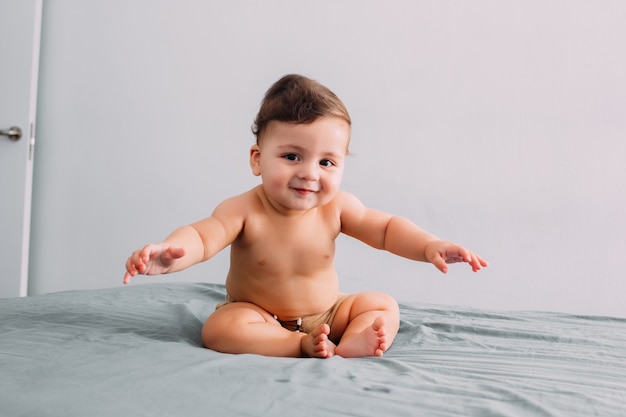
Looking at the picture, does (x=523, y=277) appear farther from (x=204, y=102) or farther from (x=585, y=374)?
(x=585, y=374)

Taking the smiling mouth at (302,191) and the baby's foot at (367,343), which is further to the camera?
the smiling mouth at (302,191)

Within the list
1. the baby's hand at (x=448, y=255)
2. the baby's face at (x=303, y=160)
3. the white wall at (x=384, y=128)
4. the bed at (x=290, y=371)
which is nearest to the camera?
the bed at (x=290, y=371)

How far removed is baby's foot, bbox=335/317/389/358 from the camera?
1129 mm

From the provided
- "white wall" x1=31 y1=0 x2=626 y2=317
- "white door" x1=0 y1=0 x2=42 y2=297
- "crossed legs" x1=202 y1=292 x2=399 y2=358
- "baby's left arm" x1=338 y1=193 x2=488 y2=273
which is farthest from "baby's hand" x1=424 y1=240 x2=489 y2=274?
"white door" x1=0 y1=0 x2=42 y2=297

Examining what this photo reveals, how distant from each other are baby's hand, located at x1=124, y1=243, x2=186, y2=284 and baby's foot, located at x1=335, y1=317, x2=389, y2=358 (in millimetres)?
320

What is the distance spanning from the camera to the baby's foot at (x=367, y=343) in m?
1.13

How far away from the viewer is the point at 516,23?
2590 mm

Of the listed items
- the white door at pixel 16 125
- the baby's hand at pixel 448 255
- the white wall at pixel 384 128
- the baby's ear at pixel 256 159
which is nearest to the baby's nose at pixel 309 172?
the baby's ear at pixel 256 159

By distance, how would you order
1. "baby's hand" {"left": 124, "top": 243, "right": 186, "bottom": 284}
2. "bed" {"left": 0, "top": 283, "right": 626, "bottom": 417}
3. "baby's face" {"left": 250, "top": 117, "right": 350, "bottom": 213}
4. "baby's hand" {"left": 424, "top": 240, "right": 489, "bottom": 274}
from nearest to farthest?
"bed" {"left": 0, "top": 283, "right": 626, "bottom": 417} < "baby's hand" {"left": 124, "top": 243, "right": 186, "bottom": 284} < "baby's hand" {"left": 424, "top": 240, "right": 489, "bottom": 274} < "baby's face" {"left": 250, "top": 117, "right": 350, "bottom": 213}

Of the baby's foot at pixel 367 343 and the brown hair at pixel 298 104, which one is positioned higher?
the brown hair at pixel 298 104

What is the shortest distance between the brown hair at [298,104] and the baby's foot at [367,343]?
398mm

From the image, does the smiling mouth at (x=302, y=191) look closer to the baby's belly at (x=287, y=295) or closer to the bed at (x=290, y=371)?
the baby's belly at (x=287, y=295)

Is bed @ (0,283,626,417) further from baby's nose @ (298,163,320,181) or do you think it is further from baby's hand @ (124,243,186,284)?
baby's nose @ (298,163,320,181)

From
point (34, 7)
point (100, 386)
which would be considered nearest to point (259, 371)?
point (100, 386)
